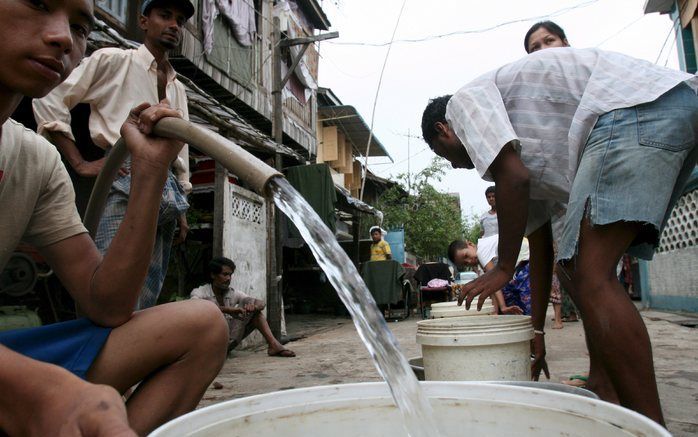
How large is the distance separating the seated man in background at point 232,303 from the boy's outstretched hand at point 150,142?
11.5 feet

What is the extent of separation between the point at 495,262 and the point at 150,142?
12.1 ft

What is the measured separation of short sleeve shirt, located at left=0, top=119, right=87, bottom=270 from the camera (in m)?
1.21

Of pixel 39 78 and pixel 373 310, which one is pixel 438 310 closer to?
pixel 373 310

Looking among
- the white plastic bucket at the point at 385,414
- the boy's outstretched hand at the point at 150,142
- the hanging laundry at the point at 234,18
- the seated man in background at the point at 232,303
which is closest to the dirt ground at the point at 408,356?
the seated man in background at the point at 232,303

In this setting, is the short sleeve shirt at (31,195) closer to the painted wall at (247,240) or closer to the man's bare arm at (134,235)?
the man's bare arm at (134,235)

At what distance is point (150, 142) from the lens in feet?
3.96

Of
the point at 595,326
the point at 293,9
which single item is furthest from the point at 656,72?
the point at 293,9

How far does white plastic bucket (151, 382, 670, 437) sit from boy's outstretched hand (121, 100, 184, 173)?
60 cm

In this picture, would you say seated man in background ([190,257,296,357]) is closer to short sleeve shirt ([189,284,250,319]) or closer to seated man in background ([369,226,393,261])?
short sleeve shirt ([189,284,250,319])

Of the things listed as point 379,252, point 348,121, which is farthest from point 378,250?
point 348,121

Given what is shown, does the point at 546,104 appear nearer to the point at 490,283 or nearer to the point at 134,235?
the point at 490,283

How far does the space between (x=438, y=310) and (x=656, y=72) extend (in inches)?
69.6

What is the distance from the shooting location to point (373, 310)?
102 centimetres

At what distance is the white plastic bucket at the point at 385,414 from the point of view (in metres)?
0.86
